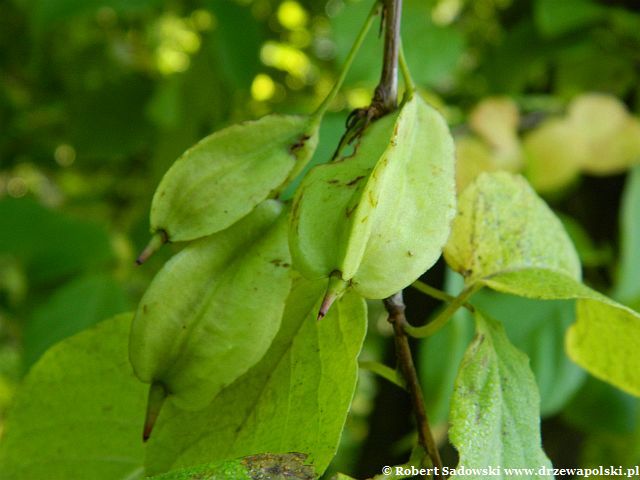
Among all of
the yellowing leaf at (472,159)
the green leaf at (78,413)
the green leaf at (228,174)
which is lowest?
the yellowing leaf at (472,159)

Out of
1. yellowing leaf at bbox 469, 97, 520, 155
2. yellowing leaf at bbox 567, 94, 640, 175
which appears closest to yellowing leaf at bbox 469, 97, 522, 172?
yellowing leaf at bbox 469, 97, 520, 155

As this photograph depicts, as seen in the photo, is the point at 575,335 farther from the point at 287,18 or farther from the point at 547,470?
the point at 287,18

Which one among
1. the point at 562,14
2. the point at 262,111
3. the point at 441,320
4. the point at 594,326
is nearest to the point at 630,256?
the point at 562,14

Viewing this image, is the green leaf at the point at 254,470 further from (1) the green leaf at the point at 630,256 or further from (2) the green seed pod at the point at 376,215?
(1) the green leaf at the point at 630,256

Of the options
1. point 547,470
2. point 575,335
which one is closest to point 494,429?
point 547,470

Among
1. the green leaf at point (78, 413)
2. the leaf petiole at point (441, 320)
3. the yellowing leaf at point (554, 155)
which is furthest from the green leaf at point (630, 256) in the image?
the green leaf at point (78, 413)

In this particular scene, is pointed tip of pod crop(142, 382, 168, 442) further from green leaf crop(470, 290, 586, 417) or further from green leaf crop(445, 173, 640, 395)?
green leaf crop(470, 290, 586, 417)
